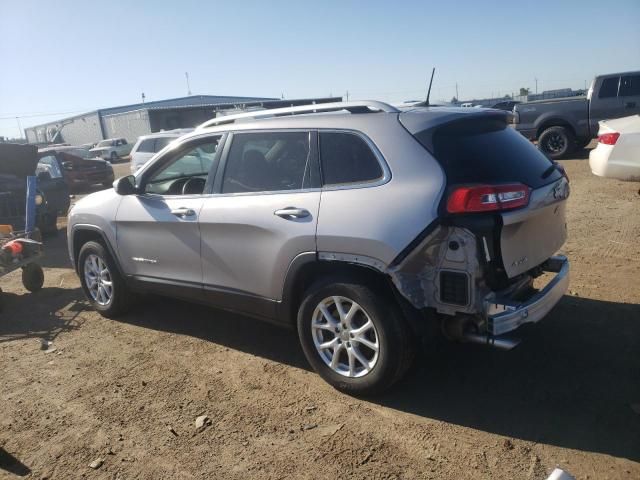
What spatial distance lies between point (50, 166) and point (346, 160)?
9.29m

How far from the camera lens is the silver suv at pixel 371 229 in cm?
289

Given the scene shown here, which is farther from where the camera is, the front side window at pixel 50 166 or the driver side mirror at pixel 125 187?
the front side window at pixel 50 166

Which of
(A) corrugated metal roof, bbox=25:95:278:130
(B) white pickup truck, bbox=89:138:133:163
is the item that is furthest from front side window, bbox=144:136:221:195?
(A) corrugated metal roof, bbox=25:95:278:130

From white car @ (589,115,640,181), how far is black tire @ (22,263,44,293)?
292 inches

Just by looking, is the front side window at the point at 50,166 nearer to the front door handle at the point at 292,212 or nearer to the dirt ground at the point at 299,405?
the dirt ground at the point at 299,405

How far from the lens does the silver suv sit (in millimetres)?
2895

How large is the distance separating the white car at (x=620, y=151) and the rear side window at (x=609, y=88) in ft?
23.5

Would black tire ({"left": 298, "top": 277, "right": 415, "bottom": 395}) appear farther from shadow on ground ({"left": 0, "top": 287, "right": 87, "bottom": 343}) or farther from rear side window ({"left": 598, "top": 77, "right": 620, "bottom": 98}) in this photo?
rear side window ({"left": 598, "top": 77, "right": 620, "bottom": 98})

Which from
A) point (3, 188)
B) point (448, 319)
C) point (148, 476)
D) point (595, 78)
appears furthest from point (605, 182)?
point (3, 188)

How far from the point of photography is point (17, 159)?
7.95m

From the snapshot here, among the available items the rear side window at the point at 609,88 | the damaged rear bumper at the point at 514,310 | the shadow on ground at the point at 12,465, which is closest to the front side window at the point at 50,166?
the shadow on ground at the point at 12,465

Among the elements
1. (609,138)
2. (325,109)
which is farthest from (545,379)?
(609,138)

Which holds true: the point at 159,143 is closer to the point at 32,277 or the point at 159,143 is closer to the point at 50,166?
the point at 50,166

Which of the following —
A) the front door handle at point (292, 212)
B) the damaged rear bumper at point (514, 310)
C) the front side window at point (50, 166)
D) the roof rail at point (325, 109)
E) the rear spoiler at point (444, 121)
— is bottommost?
the damaged rear bumper at point (514, 310)
